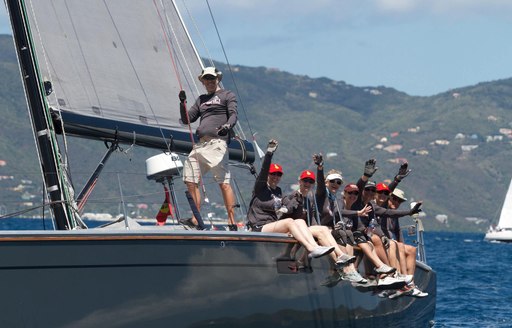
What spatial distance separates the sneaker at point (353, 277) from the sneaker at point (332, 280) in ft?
0.14

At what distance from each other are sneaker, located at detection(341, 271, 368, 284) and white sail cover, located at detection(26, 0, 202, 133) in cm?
234

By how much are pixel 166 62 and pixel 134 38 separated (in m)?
0.43

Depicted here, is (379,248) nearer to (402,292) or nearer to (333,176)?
(402,292)

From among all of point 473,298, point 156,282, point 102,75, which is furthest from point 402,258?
point 473,298

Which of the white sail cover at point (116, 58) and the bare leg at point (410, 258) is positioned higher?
the white sail cover at point (116, 58)

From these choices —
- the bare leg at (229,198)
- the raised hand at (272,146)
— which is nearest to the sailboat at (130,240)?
the bare leg at (229,198)

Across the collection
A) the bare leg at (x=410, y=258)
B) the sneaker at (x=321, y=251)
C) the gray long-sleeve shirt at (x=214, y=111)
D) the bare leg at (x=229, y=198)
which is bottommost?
the bare leg at (x=410, y=258)

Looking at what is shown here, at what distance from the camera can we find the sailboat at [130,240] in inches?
372

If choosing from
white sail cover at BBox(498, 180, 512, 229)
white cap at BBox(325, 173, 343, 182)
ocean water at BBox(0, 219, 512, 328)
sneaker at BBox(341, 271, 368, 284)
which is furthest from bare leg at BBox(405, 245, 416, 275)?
white sail cover at BBox(498, 180, 512, 229)

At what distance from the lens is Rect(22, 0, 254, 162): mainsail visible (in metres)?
12.0

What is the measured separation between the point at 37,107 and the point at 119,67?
169cm

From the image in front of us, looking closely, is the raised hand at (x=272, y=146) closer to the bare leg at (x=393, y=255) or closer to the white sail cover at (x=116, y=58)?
the white sail cover at (x=116, y=58)

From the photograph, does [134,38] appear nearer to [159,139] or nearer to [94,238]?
[159,139]

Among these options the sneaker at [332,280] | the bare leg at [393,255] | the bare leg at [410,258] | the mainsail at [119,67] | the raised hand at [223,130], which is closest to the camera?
the sneaker at [332,280]
